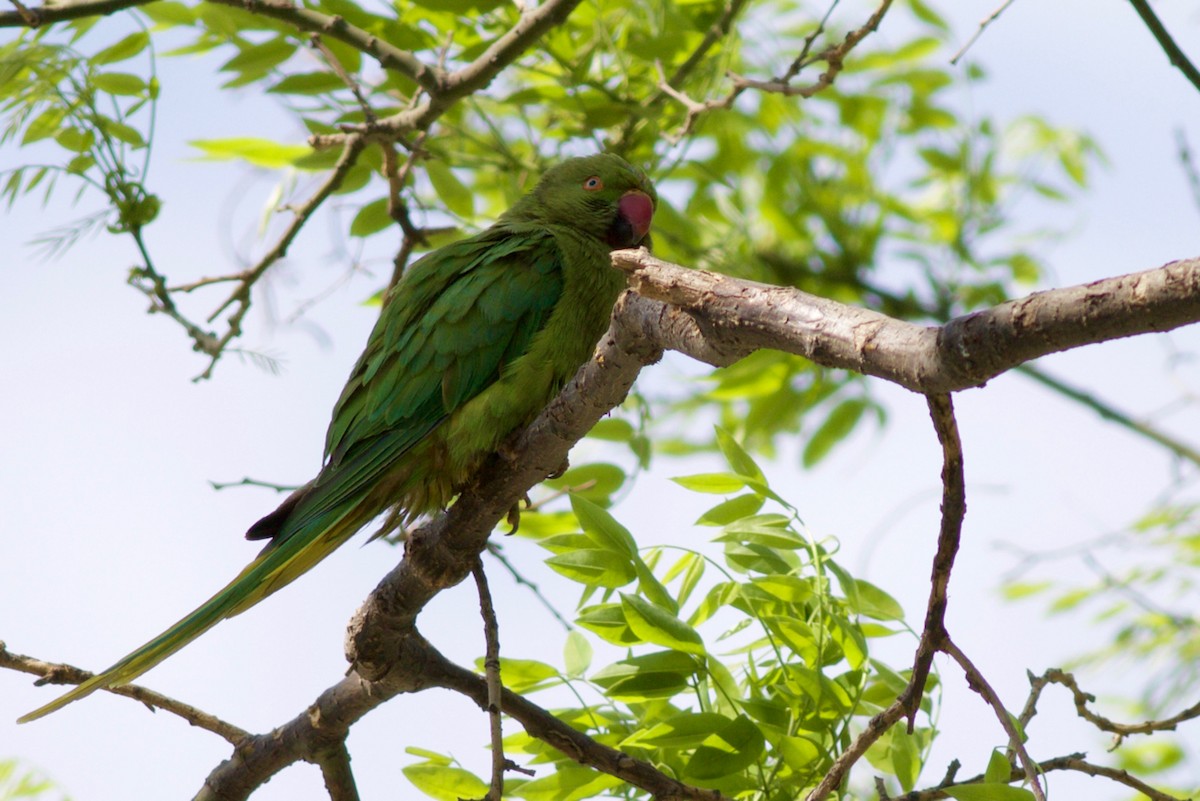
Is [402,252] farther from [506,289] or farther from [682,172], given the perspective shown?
[682,172]

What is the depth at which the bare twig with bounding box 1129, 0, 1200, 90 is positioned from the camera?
2.93 meters

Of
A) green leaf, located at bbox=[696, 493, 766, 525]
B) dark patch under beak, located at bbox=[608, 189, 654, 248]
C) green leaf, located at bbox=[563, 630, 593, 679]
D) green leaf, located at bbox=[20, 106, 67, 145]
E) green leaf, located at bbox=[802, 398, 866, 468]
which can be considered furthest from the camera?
green leaf, located at bbox=[802, 398, 866, 468]

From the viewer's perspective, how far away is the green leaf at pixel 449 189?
418 cm

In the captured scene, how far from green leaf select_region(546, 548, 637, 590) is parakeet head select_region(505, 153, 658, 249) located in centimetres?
179

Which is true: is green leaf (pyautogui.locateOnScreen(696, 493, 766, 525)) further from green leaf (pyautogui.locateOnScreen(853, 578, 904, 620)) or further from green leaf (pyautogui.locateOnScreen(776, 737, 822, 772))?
green leaf (pyautogui.locateOnScreen(776, 737, 822, 772))

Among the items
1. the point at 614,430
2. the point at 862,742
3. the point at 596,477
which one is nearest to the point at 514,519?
the point at 596,477

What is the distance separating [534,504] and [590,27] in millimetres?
2032

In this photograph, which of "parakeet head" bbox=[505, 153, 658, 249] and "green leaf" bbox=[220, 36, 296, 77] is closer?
"green leaf" bbox=[220, 36, 296, 77]

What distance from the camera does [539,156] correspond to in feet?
15.4

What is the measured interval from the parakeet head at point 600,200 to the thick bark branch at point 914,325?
1.97m

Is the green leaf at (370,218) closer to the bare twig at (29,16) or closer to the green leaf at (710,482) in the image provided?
the bare twig at (29,16)

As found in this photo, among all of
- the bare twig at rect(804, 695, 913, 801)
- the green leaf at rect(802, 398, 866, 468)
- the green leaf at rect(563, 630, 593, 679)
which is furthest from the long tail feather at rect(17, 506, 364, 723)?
the green leaf at rect(802, 398, 866, 468)

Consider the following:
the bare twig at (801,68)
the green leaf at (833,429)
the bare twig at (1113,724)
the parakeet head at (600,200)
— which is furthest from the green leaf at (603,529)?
the green leaf at (833,429)

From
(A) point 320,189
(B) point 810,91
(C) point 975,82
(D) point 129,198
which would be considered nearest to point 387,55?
(A) point 320,189
